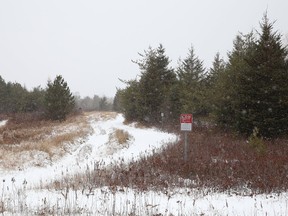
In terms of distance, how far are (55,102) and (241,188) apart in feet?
109

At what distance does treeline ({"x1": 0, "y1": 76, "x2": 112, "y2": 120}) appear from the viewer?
123ft

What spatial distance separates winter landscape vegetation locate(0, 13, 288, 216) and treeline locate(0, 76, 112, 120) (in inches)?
12.0

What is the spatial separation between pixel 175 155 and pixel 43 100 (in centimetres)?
3543

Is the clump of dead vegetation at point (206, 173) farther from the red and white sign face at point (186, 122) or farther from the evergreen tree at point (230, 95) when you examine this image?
the evergreen tree at point (230, 95)

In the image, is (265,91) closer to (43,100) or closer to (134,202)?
(134,202)

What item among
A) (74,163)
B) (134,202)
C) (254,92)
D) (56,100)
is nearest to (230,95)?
(254,92)

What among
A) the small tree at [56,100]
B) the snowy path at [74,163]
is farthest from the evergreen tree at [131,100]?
the snowy path at [74,163]

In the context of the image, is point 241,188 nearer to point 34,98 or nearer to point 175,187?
point 175,187

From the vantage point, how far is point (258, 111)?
16.6 meters

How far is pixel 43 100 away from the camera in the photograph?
→ 42.9 metres

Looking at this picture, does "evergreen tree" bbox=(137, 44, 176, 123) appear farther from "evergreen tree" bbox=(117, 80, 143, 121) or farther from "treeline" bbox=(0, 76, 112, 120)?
"treeline" bbox=(0, 76, 112, 120)

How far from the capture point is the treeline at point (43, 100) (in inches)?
1481

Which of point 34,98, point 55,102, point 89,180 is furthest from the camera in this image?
point 34,98

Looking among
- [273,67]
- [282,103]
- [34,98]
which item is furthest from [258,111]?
[34,98]
